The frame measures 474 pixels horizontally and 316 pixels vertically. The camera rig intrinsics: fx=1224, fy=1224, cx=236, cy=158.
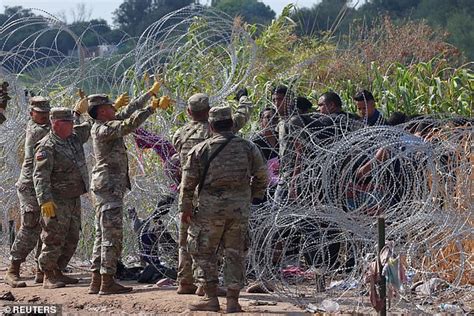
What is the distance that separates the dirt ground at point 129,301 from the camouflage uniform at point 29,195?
45cm

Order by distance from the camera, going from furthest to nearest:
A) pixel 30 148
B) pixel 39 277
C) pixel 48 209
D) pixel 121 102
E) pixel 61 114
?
pixel 39 277 → pixel 30 148 → pixel 121 102 → pixel 61 114 → pixel 48 209

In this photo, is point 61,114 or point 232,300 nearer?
point 232,300

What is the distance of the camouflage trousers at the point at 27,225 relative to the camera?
40.7ft

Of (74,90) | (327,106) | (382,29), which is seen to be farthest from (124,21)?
(327,106)

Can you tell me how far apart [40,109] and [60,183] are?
946 millimetres

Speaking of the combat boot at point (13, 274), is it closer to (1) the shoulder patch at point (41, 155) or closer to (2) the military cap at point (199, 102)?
(1) the shoulder patch at point (41, 155)

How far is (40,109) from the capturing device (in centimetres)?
1238

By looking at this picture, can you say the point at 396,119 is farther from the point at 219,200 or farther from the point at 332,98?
the point at 219,200

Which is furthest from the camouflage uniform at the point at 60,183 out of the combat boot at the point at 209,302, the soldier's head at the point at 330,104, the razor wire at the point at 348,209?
the soldier's head at the point at 330,104

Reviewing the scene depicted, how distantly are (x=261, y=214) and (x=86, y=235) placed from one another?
10.2 ft

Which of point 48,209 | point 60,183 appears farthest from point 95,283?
point 60,183

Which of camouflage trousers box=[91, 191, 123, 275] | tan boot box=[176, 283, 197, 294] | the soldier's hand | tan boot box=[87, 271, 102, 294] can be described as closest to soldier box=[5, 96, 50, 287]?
tan boot box=[87, 271, 102, 294]

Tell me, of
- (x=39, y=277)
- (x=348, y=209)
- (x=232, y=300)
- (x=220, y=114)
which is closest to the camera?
(x=220, y=114)

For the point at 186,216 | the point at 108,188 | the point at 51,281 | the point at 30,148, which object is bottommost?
the point at 51,281
